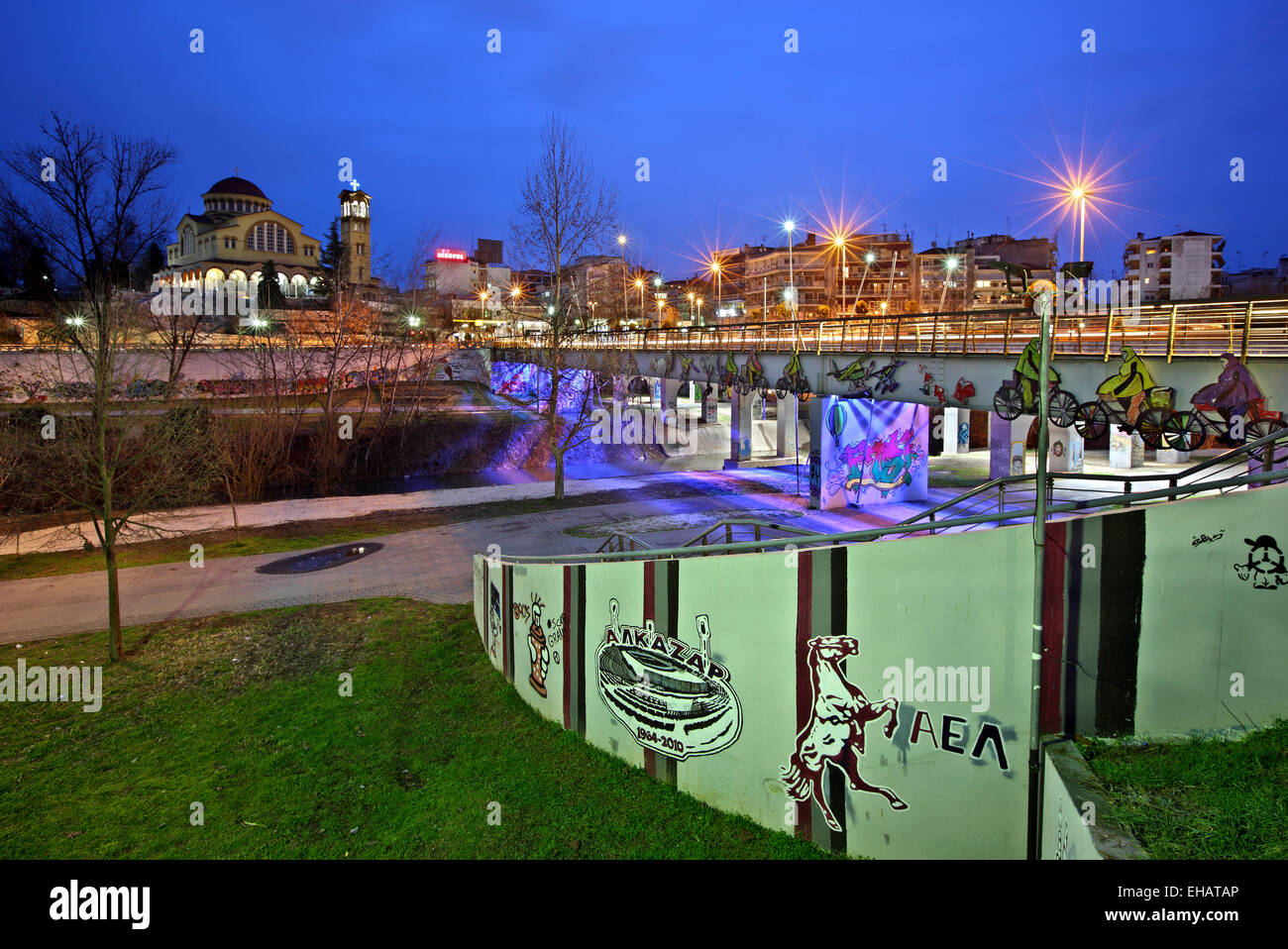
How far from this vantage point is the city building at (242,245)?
80062mm

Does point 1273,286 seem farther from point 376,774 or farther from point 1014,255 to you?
point 376,774

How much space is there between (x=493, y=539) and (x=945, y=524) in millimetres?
16190

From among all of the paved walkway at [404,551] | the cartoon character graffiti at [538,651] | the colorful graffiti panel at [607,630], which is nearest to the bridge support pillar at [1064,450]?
the paved walkway at [404,551]

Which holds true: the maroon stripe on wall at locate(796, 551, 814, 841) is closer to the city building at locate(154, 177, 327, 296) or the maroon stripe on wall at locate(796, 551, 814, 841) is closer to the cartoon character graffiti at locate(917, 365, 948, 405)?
the cartoon character graffiti at locate(917, 365, 948, 405)

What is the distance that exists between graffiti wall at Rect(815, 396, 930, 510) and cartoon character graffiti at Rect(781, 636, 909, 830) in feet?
55.1

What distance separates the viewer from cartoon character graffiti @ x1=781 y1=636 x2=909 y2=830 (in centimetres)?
664

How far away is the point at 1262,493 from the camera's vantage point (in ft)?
18.6

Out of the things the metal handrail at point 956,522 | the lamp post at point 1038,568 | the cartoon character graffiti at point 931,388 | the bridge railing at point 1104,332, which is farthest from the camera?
the cartoon character graffiti at point 931,388

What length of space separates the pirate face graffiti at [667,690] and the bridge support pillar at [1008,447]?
2031 cm

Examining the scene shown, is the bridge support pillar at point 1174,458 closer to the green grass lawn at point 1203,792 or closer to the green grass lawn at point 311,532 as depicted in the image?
the green grass lawn at point 311,532

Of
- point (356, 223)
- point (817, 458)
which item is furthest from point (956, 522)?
point (356, 223)

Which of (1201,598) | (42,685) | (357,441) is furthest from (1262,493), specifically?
(357,441)

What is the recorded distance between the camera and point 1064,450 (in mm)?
26172
